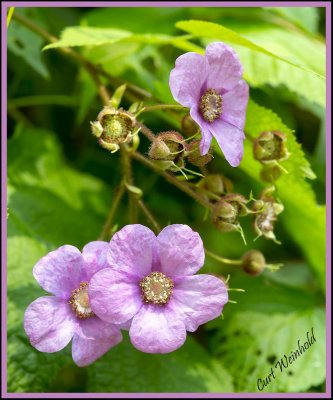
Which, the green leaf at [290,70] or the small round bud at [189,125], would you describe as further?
the green leaf at [290,70]

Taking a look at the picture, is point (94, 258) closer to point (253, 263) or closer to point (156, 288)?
point (156, 288)

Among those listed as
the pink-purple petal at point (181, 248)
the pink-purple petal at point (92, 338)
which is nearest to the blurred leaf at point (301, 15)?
the pink-purple petal at point (181, 248)

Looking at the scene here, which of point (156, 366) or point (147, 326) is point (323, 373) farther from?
point (147, 326)

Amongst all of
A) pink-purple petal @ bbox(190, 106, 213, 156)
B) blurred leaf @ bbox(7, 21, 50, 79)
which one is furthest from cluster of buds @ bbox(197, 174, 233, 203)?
blurred leaf @ bbox(7, 21, 50, 79)

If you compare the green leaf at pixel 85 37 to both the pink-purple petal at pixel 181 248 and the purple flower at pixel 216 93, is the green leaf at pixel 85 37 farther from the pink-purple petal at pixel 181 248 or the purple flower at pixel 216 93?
the pink-purple petal at pixel 181 248

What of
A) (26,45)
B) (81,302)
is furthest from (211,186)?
(26,45)

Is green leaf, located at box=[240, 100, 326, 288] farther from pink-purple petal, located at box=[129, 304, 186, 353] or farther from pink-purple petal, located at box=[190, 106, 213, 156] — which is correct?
pink-purple petal, located at box=[129, 304, 186, 353]

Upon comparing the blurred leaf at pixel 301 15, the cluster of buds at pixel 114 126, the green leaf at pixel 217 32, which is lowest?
the cluster of buds at pixel 114 126
